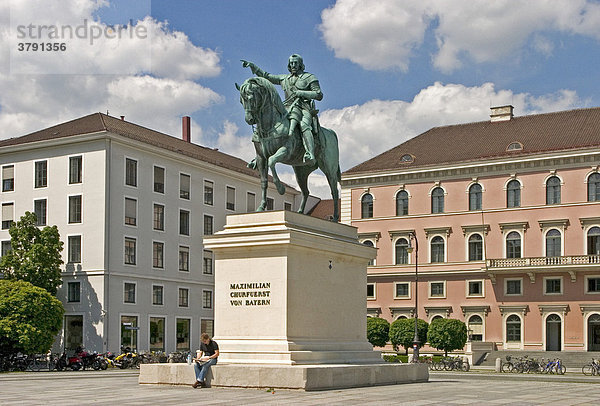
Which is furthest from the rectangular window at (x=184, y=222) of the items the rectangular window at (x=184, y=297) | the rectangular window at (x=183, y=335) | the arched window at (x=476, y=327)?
the arched window at (x=476, y=327)

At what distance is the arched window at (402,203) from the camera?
74.4 meters

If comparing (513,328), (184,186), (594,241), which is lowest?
(513,328)

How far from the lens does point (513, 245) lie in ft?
228

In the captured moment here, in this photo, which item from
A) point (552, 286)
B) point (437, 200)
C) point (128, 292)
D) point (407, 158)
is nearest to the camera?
point (128, 292)

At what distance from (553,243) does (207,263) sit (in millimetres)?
27301

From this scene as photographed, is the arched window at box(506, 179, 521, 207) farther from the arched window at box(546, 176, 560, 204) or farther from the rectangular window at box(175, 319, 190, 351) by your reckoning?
the rectangular window at box(175, 319, 190, 351)

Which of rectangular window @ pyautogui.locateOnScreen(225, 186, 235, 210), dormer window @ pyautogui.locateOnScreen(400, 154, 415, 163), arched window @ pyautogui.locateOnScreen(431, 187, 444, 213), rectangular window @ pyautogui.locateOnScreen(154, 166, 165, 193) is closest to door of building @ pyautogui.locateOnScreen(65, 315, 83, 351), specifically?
rectangular window @ pyautogui.locateOnScreen(154, 166, 165, 193)

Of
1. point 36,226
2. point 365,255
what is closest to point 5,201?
point 36,226

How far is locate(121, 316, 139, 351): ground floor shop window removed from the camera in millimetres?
60188

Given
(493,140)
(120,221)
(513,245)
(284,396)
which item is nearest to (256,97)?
(284,396)

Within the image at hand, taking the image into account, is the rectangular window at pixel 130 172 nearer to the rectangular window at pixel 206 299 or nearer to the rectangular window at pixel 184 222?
the rectangular window at pixel 184 222

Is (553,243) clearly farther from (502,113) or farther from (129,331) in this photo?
(129,331)

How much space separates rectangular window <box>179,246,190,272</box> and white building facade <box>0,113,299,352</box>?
108 millimetres

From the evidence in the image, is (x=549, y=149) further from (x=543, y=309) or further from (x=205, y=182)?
(x=205, y=182)
